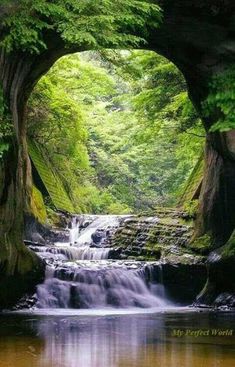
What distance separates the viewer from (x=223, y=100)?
33.7ft

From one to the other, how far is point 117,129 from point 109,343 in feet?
82.5

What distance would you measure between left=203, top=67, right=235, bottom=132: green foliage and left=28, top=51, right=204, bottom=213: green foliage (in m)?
2.28

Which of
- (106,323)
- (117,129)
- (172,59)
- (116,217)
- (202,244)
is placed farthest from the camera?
(117,129)

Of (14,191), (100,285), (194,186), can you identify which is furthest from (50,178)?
(14,191)

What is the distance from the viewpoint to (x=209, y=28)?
12.2 metres

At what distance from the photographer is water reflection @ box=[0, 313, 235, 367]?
5.64 metres

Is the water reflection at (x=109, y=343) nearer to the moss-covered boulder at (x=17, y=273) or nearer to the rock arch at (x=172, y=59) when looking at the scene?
the moss-covered boulder at (x=17, y=273)

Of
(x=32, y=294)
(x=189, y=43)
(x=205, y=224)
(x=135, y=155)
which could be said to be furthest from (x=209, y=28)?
(x=135, y=155)

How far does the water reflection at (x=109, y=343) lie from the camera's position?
564cm

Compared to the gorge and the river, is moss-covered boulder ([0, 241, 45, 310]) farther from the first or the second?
the river

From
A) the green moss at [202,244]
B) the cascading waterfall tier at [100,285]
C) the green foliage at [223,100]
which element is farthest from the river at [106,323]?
the green foliage at [223,100]

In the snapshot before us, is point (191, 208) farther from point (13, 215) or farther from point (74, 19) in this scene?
point (74, 19)

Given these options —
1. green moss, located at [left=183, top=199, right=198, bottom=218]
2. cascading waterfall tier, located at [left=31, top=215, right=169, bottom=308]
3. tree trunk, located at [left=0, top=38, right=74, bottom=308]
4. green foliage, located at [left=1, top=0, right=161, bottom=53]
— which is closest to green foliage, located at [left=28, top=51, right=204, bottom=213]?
tree trunk, located at [left=0, top=38, right=74, bottom=308]

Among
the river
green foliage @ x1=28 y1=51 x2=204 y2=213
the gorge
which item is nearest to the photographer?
the river
